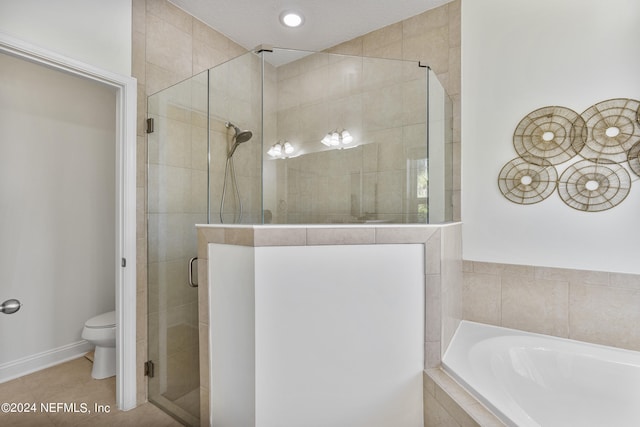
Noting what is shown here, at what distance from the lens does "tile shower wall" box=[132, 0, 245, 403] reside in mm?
1990

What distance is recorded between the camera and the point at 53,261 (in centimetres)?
260

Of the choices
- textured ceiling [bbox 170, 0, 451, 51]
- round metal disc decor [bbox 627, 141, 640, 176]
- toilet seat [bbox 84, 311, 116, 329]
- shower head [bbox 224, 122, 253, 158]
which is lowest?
toilet seat [bbox 84, 311, 116, 329]

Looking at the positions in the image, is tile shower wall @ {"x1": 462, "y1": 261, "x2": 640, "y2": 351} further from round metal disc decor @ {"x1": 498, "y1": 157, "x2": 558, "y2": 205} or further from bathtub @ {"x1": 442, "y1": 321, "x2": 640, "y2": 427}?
round metal disc decor @ {"x1": 498, "y1": 157, "x2": 558, "y2": 205}

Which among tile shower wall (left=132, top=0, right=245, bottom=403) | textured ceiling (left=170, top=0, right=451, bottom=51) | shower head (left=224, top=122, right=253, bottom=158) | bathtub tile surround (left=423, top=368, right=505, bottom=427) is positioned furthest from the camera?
textured ceiling (left=170, top=0, right=451, bottom=51)

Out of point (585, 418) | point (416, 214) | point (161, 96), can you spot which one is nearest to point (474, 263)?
point (416, 214)

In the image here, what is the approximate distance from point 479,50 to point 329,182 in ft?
4.48

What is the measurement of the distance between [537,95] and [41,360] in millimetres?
4004

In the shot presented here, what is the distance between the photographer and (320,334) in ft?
4.90

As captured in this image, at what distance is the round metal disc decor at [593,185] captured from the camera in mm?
1664

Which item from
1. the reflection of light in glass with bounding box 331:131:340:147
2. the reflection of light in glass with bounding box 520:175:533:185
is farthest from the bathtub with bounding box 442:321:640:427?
the reflection of light in glass with bounding box 331:131:340:147

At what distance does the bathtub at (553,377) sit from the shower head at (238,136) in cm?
150

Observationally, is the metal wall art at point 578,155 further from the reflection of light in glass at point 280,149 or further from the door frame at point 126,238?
the door frame at point 126,238

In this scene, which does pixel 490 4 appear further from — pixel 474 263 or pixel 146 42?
pixel 146 42

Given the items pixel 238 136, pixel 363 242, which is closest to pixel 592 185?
pixel 363 242
